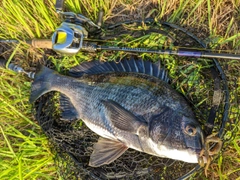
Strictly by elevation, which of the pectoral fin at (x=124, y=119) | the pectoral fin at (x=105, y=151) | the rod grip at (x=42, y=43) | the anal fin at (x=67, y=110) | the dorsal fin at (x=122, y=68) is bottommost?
the pectoral fin at (x=105, y=151)

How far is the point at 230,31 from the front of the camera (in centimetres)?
311

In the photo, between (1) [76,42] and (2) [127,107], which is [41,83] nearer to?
(1) [76,42]

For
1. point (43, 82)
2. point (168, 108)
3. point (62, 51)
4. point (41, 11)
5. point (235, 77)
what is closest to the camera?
point (168, 108)

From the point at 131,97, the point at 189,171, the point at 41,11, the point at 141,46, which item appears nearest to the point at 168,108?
the point at 131,97

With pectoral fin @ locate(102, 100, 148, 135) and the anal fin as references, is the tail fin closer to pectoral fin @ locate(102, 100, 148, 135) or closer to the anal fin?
the anal fin

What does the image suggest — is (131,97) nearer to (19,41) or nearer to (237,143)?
(237,143)

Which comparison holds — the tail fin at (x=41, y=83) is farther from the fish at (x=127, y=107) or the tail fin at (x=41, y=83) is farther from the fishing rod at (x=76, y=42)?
the fishing rod at (x=76, y=42)

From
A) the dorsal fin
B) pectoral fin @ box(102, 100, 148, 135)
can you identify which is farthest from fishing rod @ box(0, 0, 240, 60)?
pectoral fin @ box(102, 100, 148, 135)

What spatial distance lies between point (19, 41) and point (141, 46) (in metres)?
1.47

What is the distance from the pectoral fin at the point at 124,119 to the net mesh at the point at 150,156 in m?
0.40

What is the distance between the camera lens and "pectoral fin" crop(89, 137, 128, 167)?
2.74 metres

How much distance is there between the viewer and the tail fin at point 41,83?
10.4 feet

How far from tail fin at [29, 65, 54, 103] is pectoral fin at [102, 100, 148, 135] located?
2.71 feet

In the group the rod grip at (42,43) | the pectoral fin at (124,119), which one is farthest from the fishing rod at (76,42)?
the pectoral fin at (124,119)
